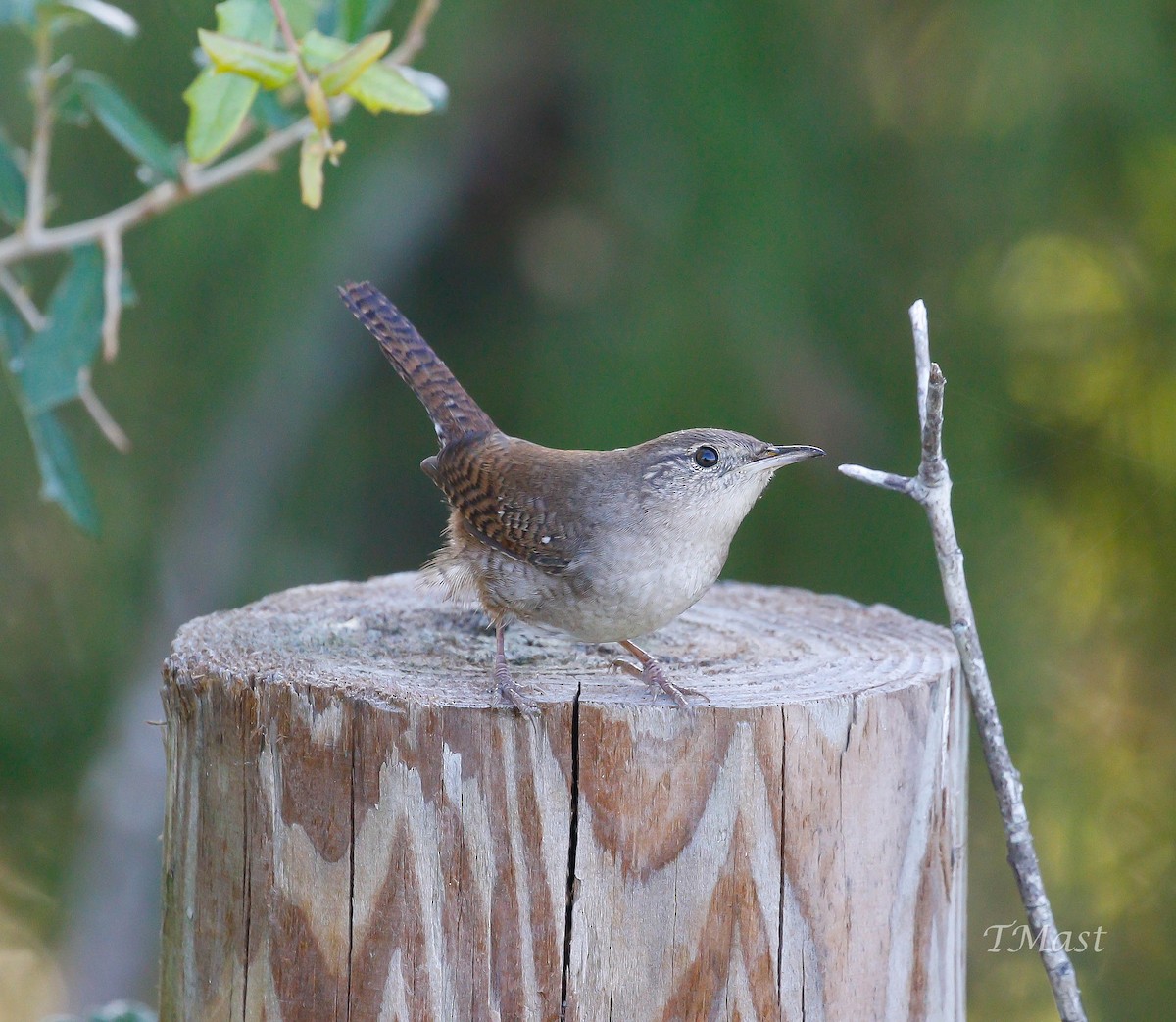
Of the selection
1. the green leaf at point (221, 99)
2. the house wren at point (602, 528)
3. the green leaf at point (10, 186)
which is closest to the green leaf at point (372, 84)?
the green leaf at point (221, 99)

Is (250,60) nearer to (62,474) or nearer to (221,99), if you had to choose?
(221,99)

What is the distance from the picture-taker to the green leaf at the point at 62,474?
2.41 metres

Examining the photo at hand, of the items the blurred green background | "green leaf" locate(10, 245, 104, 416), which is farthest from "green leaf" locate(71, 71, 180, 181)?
the blurred green background

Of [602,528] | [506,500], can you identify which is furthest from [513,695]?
[506,500]

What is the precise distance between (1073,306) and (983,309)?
0.22 metres

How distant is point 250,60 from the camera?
178 centimetres

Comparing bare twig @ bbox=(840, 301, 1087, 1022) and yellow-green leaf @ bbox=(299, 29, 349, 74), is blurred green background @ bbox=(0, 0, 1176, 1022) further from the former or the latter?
yellow-green leaf @ bbox=(299, 29, 349, 74)

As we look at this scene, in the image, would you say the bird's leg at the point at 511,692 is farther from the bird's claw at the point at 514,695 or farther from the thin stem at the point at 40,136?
the thin stem at the point at 40,136

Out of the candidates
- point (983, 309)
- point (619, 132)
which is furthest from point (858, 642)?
point (619, 132)

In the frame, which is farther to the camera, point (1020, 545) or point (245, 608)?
point (1020, 545)

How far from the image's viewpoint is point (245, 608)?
247 centimetres

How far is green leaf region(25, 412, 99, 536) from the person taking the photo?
2.41 m

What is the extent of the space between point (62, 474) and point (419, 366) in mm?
789

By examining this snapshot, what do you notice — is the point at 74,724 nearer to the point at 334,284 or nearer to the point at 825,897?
the point at 334,284
